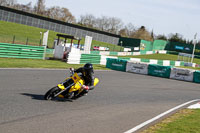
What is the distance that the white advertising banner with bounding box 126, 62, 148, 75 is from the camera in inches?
986

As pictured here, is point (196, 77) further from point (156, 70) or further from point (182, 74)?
point (156, 70)

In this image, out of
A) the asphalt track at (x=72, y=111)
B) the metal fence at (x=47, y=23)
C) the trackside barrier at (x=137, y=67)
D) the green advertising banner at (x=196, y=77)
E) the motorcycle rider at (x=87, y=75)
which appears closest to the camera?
the asphalt track at (x=72, y=111)

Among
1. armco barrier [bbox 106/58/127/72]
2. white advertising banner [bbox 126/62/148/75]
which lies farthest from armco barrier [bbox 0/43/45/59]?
white advertising banner [bbox 126/62/148/75]

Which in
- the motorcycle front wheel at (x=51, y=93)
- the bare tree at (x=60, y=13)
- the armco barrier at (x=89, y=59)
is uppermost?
the bare tree at (x=60, y=13)

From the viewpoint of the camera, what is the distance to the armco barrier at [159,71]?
23.9m

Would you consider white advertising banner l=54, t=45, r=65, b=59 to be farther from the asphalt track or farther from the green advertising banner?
the asphalt track

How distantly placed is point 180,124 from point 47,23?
58979 millimetres

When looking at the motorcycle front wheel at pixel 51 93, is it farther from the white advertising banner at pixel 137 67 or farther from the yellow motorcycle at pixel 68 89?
the white advertising banner at pixel 137 67

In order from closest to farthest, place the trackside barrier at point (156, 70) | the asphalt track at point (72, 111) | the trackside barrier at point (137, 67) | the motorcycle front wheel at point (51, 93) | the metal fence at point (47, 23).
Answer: the asphalt track at point (72, 111) → the motorcycle front wheel at point (51, 93) → the trackside barrier at point (156, 70) → the trackside barrier at point (137, 67) → the metal fence at point (47, 23)

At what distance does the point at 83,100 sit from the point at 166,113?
2.99 meters

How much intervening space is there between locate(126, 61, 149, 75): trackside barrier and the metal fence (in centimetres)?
3957

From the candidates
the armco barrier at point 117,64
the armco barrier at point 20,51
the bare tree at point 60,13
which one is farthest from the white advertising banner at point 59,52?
the bare tree at point 60,13

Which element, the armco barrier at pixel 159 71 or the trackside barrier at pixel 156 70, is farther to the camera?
the armco barrier at pixel 159 71

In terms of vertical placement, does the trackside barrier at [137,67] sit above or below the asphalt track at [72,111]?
above
